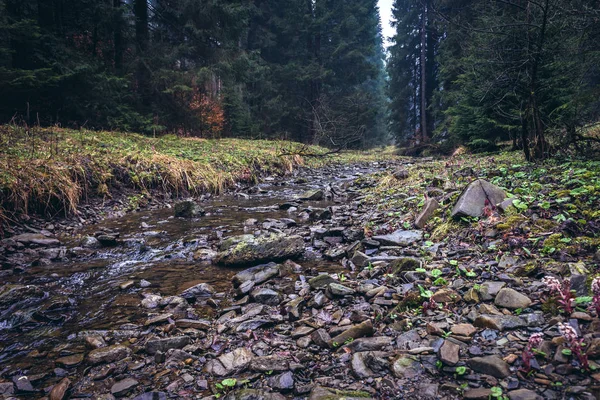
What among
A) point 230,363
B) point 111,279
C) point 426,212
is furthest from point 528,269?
point 111,279

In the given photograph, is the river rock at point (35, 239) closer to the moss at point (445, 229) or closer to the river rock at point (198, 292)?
the river rock at point (198, 292)

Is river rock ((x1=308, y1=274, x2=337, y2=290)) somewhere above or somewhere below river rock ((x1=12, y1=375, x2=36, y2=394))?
above

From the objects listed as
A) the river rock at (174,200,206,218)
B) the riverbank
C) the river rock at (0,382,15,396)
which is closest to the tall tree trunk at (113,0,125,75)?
the riverbank

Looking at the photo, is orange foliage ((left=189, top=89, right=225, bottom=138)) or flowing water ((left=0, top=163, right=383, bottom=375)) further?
orange foliage ((left=189, top=89, right=225, bottom=138))

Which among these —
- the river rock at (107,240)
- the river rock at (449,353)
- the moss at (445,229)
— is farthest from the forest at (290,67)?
the river rock at (107,240)

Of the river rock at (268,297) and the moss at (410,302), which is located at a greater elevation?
the moss at (410,302)

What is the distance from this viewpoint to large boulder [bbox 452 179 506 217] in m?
3.79

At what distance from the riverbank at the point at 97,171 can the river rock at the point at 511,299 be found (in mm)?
6408

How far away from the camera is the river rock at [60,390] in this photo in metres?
1.81

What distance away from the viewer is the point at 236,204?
7816 millimetres

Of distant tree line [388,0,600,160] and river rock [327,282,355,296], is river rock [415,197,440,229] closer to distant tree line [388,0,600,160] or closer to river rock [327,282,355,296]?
river rock [327,282,355,296]

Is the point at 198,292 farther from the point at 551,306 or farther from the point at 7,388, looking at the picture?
the point at 551,306

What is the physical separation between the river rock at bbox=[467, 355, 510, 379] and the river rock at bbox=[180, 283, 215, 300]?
8.14 ft

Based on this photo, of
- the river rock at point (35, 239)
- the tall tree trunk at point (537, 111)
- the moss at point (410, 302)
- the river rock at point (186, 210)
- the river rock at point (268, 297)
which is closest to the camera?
the moss at point (410, 302)
